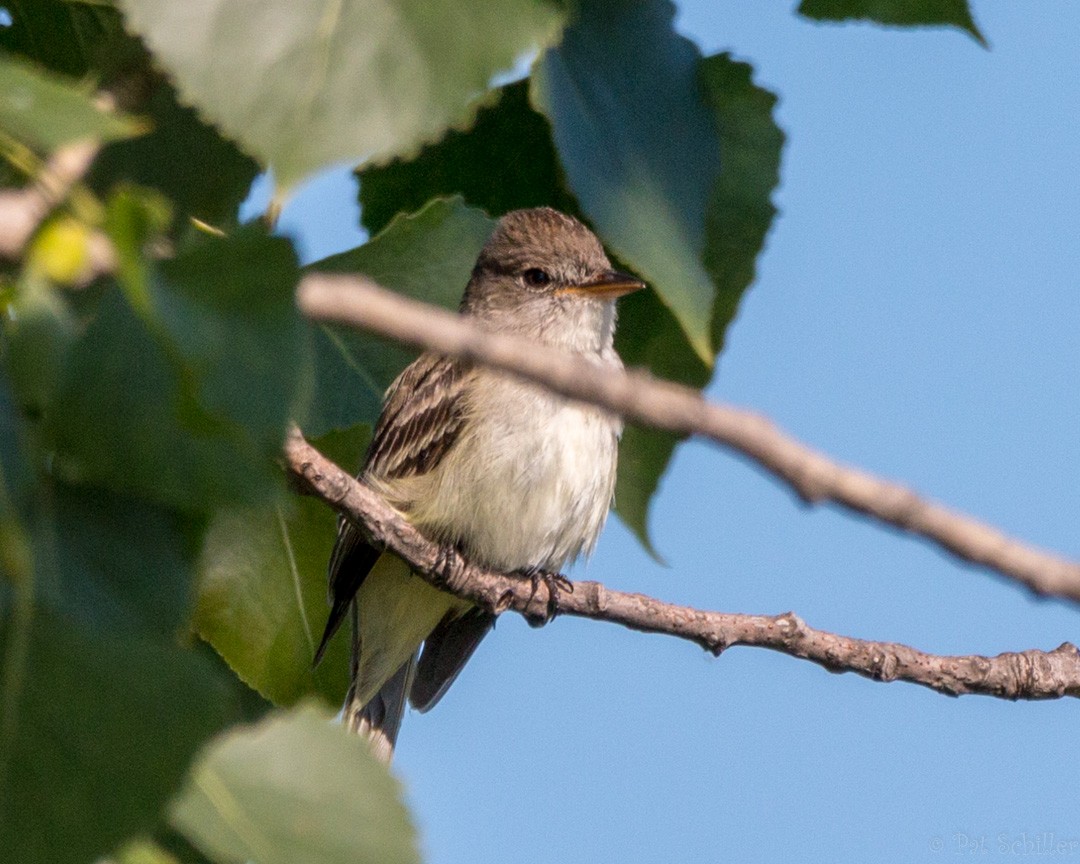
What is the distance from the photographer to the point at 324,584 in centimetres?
269

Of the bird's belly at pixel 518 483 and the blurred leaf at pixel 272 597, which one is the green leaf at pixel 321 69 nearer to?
the blurred leaf at pixel 272 597

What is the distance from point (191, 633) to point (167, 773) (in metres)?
1.44

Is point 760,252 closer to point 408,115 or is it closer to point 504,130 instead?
point 504,130

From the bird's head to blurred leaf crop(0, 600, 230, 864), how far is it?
346 cm

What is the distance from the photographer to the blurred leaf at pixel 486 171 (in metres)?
2.50

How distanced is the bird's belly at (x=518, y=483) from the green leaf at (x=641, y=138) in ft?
7.14

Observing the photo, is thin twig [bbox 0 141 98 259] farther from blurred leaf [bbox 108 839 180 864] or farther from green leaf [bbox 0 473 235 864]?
blurred leaf [bbox 108 839 180 864]

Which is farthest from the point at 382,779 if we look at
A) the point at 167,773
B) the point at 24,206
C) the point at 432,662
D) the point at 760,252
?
the point at 432,662

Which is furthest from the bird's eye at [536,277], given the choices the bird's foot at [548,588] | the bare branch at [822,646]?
the bare branch at [822,646]

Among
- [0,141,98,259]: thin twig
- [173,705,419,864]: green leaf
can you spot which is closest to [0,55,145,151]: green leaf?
[0,141,98,259]: thin twig

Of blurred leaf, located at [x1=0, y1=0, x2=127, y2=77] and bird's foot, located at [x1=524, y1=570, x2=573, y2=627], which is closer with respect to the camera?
blurred leaf, located at [x1=0, y1=0, x2=127, y2=77]

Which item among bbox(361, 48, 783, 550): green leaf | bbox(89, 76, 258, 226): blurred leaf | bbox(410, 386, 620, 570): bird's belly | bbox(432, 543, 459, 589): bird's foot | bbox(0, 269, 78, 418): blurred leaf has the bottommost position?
bbox(0, 269, 78, 418): blurred leaf

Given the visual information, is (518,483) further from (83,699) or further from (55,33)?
(83,699)

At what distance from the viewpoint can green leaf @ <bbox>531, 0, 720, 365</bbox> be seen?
1754 millimetres
